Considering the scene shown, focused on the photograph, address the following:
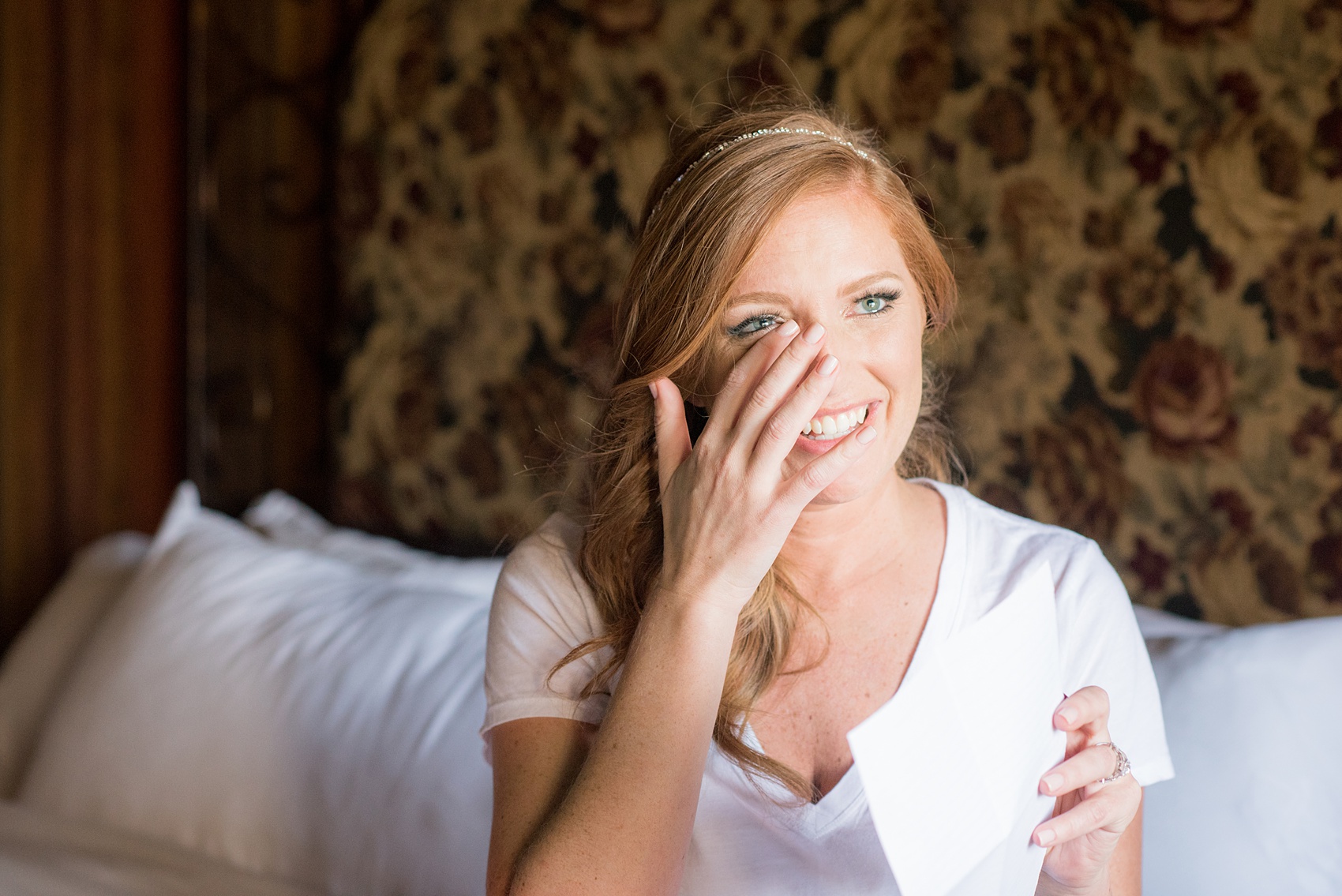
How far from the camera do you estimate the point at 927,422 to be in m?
1.39

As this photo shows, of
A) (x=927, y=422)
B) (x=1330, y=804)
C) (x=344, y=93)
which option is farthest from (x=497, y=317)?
(x=1330, y=804)

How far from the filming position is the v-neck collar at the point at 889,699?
960mm

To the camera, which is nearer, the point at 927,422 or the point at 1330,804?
the point at 1330,804

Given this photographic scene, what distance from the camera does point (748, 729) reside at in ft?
3.39

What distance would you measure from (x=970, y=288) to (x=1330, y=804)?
815mm

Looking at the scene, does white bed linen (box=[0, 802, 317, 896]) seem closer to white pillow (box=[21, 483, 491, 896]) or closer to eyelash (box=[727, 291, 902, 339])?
white pillow (box=[21, 483, 491, 896])

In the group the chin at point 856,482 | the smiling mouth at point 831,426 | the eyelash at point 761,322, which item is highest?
the eyelash at point 761,322

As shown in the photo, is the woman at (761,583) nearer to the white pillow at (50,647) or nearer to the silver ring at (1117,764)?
the silver ring at (1117,764)

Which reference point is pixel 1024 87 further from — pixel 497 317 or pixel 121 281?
pixel 121 281

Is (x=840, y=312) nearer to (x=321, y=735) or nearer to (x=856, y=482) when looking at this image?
(x=856, y=482)

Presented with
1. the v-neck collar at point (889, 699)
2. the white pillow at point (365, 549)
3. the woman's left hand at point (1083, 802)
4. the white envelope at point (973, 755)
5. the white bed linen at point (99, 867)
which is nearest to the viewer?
the white envelope at point (973, 755)

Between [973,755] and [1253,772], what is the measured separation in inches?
21.4

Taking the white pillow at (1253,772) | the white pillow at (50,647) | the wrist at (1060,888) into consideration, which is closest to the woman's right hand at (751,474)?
the wrist at (1060,888)

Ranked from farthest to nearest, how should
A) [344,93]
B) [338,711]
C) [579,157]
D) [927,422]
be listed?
[344,93]
[579,157]
[338,711]
[927,422]
